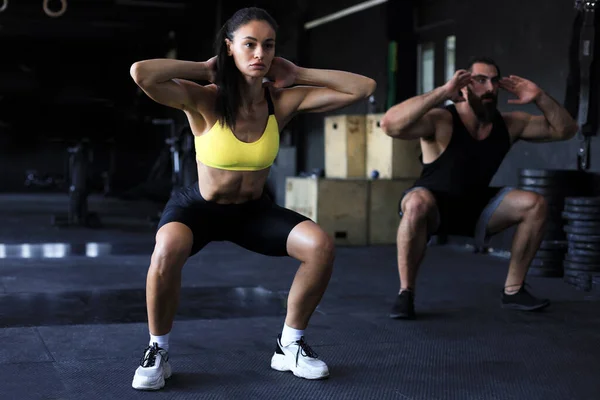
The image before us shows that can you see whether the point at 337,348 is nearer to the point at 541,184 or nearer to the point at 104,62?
the point at 541,184

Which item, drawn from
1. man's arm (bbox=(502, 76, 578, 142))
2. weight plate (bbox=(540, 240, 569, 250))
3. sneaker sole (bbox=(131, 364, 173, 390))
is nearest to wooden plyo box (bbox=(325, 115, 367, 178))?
weight plate (bbox=(540, 240, 569, 250))

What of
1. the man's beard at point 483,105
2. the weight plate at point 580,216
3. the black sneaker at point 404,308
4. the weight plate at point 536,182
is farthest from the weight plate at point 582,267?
the black sneaker at point 404,308

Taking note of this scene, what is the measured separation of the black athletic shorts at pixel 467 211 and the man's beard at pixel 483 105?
33 cm

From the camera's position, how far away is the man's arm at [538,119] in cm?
356

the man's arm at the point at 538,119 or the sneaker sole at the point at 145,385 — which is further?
the man's arm at the point at 538,119

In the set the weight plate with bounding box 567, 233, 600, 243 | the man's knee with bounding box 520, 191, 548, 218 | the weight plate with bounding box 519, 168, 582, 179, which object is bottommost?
the weight plate with bounding box 567, 233, 600, 243

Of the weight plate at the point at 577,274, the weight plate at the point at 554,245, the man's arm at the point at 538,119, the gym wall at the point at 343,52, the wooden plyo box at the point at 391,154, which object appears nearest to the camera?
the man's arm at the point at 538,119

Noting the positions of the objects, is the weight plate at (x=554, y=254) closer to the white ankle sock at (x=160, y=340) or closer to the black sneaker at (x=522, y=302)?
the black sneaker at (x=522, y=302)

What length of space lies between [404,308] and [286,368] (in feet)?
3.34

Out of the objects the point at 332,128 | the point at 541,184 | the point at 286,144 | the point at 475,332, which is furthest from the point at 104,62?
the point at 475,332

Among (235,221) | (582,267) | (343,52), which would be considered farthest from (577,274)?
(343,52)

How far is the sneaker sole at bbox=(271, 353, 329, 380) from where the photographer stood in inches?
97.0

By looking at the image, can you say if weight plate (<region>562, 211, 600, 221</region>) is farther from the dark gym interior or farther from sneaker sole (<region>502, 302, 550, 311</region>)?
sneaker sole (<region>502, 302, 550, 311</region>)

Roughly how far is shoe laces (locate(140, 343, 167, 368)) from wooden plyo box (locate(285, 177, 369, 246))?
386cm
